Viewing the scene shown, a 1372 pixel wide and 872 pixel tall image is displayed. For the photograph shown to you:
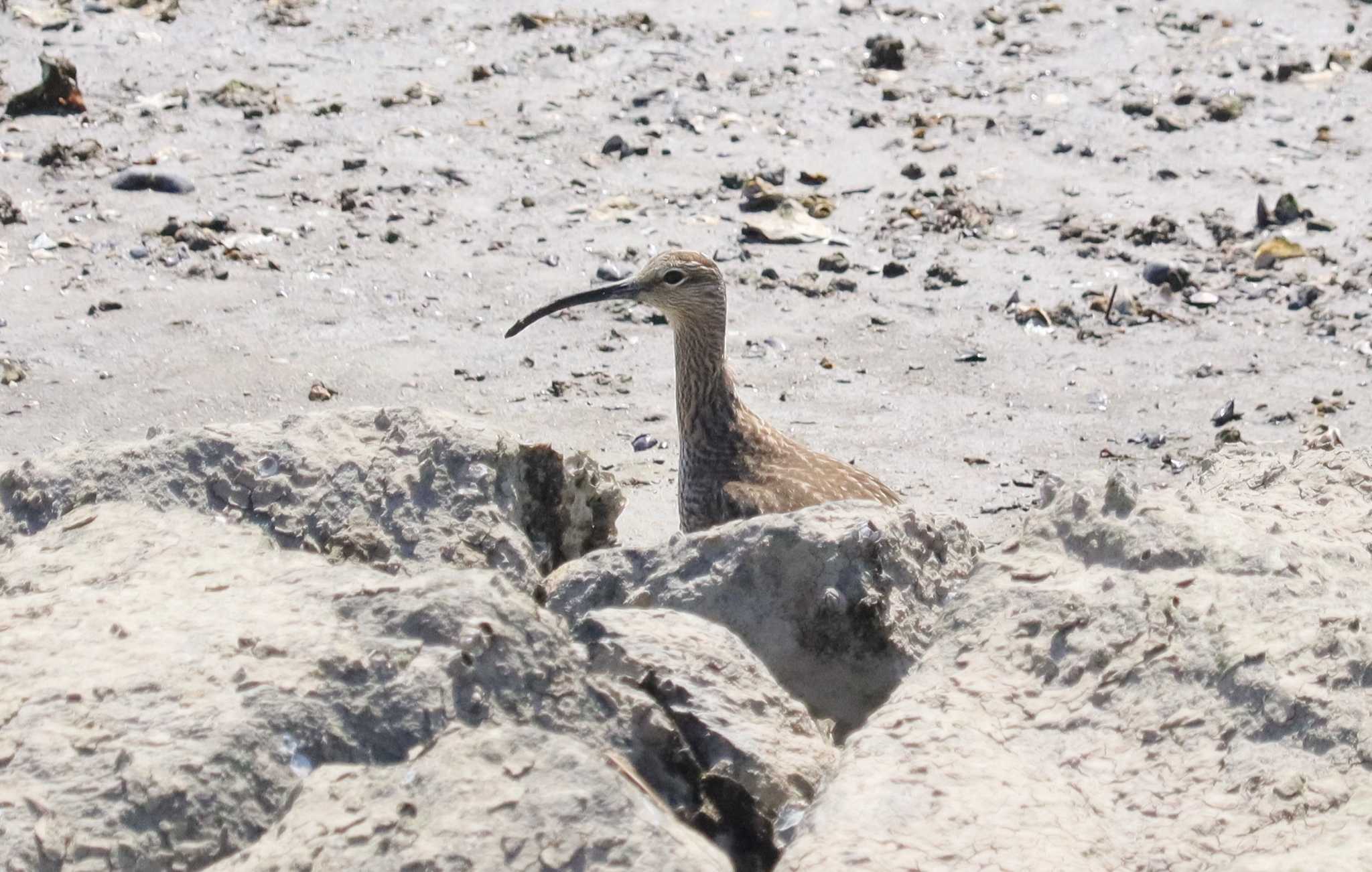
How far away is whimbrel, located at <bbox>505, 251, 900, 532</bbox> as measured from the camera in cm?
581

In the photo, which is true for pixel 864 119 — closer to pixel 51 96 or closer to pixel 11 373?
pixel 51 96

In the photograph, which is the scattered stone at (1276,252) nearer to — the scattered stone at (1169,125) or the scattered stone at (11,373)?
the scattered stone at (1169,125)

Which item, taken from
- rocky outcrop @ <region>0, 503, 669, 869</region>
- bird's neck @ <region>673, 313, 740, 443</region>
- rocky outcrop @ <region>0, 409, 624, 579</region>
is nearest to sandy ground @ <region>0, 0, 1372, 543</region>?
bird's neck @ <region>673, 313, 740, 443</region>

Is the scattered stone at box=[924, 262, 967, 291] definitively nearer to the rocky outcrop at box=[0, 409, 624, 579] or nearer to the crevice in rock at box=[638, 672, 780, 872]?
the rocky outcrop at box=[0, 409, 624, 579]

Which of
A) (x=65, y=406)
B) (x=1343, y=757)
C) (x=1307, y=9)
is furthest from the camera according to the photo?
(x=1307, y=9)

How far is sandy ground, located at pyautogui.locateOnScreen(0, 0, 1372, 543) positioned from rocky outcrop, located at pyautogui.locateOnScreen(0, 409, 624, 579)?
2.31 m

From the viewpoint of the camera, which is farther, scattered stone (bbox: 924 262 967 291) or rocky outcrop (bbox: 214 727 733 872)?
scattered stone (bbox: 924 262 967 291)

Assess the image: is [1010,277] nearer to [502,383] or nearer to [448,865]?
[502,383]

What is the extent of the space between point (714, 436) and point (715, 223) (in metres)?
3.08

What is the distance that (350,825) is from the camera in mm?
2637

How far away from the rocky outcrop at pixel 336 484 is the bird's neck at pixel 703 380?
196 centimetres

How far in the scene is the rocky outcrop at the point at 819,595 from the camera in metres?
3.82

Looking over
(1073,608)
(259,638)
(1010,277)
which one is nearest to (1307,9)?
(1010,277)

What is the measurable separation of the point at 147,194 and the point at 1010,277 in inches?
171
